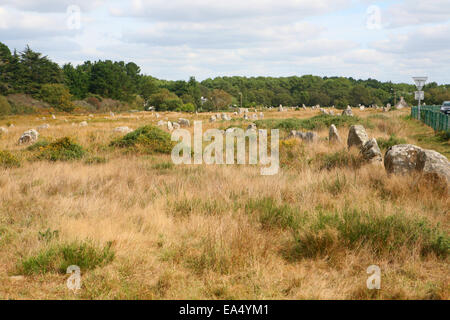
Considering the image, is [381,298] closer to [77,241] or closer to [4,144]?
[77,241]

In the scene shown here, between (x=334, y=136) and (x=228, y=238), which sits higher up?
(x=334, y=136)

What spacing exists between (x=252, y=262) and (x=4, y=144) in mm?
17368

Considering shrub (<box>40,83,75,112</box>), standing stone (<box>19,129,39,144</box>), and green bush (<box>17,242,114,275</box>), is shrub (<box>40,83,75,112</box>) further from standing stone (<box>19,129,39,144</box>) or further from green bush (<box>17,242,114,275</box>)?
green bush (<box>17,242,114,275</box>)

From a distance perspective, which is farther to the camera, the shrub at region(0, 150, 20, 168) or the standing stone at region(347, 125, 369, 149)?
the standing stone at region(347, 125, 369, 149)

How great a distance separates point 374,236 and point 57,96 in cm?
6334

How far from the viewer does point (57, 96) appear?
198 ft

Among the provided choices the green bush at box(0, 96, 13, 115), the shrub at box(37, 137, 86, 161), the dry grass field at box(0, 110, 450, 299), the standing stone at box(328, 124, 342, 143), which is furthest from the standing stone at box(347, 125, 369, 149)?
the green bush at box(0, 96, 13, 115)

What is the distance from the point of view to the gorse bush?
4.91m

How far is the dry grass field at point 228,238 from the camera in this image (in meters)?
4.17

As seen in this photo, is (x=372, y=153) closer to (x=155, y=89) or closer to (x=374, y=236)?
(x=374, y=236)

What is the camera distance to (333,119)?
76.5 feet

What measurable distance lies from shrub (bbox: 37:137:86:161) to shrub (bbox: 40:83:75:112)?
157ft

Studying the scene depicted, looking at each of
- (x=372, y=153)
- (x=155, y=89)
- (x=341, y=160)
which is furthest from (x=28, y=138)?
(x=155, y=89)

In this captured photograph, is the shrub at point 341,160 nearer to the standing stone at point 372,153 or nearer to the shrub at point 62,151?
the standing stone at point 372,153
